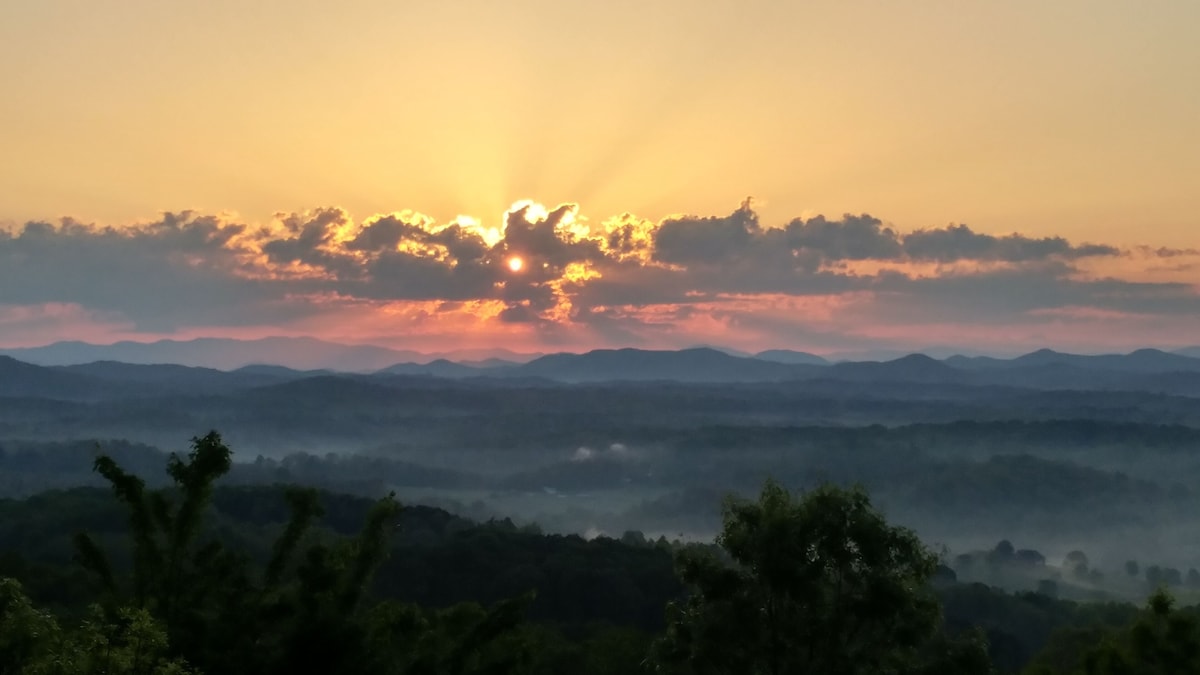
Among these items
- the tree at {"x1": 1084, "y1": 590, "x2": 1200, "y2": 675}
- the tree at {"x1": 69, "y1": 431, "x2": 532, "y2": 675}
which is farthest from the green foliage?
the tree at {"x1": 69, "y1": 431, "x2": 532, "y2": 675}

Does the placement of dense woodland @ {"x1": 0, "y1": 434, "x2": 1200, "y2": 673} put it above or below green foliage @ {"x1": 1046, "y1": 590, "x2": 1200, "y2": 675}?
above

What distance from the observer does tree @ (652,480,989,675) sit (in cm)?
2305

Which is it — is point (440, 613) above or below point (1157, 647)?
above

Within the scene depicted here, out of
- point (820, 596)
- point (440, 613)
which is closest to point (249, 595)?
point (440, 613)

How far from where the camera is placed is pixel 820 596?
23.2m

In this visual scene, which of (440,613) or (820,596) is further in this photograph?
(440,613)

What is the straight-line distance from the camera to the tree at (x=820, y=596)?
2305 cm

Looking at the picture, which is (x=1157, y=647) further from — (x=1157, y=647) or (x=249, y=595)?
(x=249, y=595)

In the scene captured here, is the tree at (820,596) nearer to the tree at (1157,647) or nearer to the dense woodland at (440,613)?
the dense woodland at (440,613)

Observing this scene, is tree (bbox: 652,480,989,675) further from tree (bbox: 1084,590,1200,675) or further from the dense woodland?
tree (bbox: 1084,590,1200,675)

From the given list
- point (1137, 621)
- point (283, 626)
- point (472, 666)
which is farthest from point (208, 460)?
point (1137, 621)

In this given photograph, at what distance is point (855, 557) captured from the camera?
76.7 ft

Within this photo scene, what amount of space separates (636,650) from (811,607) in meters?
47.1

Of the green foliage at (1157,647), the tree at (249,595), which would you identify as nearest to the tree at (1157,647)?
the green foliage at (1157,647)
